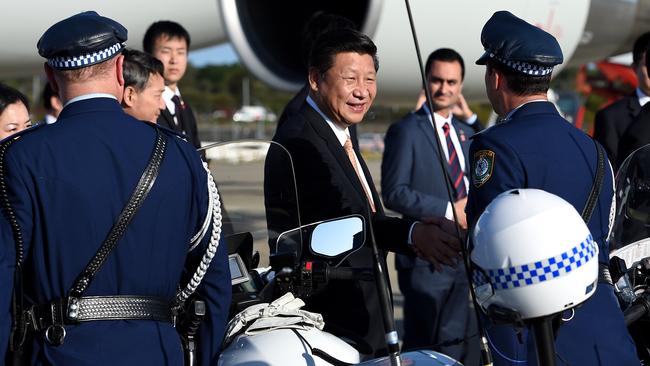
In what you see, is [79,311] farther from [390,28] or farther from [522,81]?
[390,28]

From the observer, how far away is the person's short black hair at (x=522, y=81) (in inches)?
98.6

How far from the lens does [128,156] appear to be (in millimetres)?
2270

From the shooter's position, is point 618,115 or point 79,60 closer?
point 79,60

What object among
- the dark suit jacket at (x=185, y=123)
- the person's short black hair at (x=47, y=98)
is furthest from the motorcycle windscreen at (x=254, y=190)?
the person's short black hair at (x=47, y=98)

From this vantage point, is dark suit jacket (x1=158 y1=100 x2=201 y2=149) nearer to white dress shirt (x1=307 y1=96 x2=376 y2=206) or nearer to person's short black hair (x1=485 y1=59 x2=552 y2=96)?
white dress shirt (x1=307 y1=96 x2=376 y2=206)

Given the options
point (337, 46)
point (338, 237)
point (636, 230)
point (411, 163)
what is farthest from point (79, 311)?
point (411, 163)

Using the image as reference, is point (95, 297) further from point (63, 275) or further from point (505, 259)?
point (505, 259)

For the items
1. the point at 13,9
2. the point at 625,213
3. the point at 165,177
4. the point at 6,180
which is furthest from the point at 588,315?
the point at 13,9

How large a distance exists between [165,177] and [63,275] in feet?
1.07

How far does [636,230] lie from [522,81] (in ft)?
2.37

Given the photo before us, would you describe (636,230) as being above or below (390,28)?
above

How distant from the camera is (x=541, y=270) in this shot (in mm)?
1790

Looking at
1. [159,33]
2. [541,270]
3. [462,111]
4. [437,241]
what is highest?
[541,270]

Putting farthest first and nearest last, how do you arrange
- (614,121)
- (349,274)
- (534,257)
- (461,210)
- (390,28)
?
(390,28), (614,121), (461,210), (349,274), (534,257)
